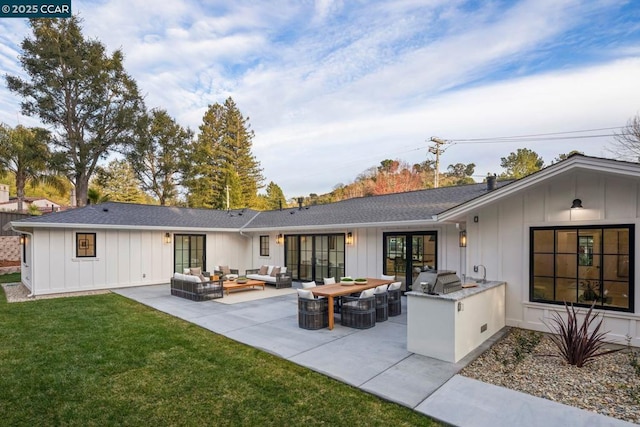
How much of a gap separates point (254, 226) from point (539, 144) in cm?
2364

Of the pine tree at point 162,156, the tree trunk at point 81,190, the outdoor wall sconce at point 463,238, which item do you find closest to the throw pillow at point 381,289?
the outdoor wall sconce at point 463,238

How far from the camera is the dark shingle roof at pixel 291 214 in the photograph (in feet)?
31.9

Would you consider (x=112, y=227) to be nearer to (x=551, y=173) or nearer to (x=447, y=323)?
(x=447, y=323)

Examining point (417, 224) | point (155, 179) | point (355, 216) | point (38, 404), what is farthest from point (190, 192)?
point (38, 404)

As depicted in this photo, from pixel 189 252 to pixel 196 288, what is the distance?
4.76 meters

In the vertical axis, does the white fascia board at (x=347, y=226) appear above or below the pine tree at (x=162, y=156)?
below

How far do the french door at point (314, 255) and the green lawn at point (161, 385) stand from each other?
6076 millimetres

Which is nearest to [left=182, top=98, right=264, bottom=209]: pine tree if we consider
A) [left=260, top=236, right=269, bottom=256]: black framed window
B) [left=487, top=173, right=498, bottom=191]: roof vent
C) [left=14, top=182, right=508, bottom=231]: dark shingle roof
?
[left=14, top=182, right=508, bottom=231]: dark shingle roof

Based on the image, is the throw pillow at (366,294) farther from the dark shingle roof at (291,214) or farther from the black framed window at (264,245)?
the black framed window at (264,245)

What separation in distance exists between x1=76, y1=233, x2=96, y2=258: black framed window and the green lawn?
5013 mm

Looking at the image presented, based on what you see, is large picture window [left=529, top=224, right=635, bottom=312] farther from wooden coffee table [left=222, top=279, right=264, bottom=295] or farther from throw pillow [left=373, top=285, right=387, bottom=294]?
wooden coffee table [left=222, top=279, right=264, bottom=295]

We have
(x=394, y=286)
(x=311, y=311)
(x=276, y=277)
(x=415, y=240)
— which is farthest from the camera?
(x=276, y=277)

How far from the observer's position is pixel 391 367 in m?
4.53

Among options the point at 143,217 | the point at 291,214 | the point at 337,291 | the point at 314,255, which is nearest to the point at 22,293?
the point at 143,217
